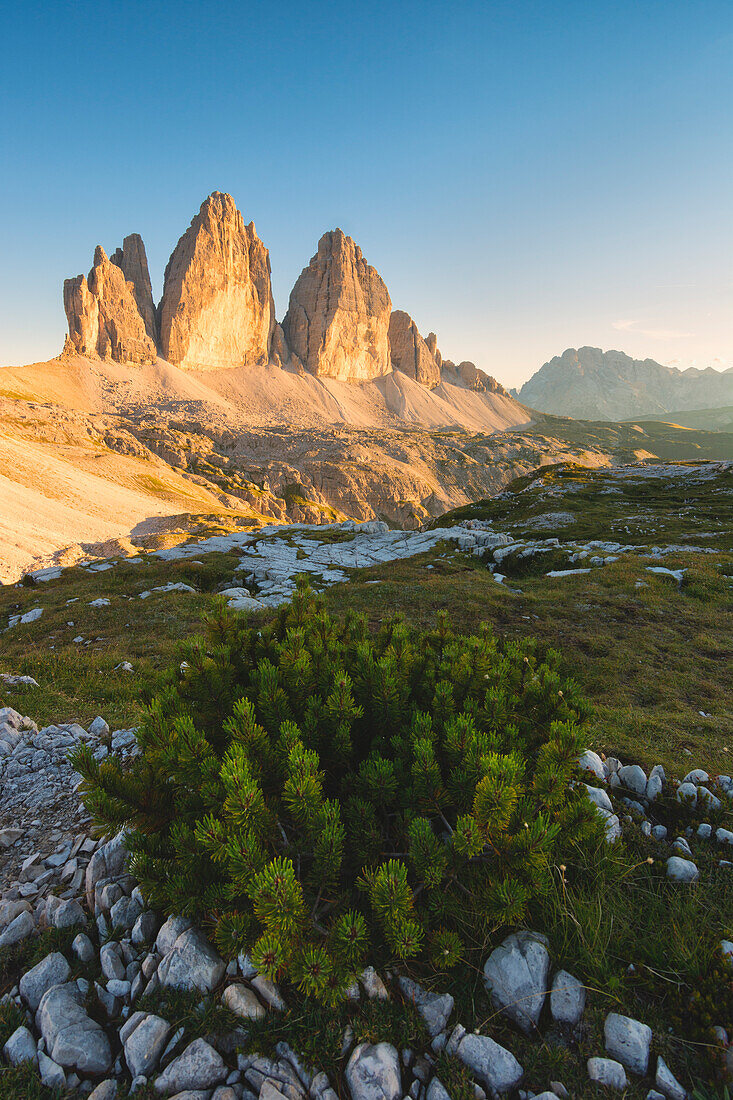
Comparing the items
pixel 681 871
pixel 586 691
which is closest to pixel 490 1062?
pixel 681 871

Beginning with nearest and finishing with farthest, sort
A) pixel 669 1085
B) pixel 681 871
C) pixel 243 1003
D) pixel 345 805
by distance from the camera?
pixel 669 1085 → pixel 243 1003 → pixel 345 805 → pixel 681 871

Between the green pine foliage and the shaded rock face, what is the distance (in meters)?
229

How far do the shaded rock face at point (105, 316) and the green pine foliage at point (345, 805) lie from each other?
22852 centimetres

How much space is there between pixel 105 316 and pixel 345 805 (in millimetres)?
240206

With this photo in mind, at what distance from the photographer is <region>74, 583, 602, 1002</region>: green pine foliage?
2.87m

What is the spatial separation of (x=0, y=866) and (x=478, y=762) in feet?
17.6

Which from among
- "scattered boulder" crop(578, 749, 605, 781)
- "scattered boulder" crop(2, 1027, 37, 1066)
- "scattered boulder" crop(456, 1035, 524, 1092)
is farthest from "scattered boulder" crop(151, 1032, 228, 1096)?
"scattered boulder" crop(578, 749, 605, 781)

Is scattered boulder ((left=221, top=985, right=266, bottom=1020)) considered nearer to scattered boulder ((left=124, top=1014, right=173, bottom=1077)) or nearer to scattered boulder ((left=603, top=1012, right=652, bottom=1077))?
scattered boulder ((left=124, top=1014, right=173, bottom=1077))

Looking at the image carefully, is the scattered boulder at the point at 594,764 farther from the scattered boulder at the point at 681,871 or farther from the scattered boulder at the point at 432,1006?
the scattered boulder at the point at 432,1006

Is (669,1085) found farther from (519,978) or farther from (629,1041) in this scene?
(519,978)

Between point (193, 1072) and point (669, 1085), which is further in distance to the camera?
point (193, 1072)

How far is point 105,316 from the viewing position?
626 feet

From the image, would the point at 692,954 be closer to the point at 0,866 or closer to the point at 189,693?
the point at 189,693

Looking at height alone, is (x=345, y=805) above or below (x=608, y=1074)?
above
